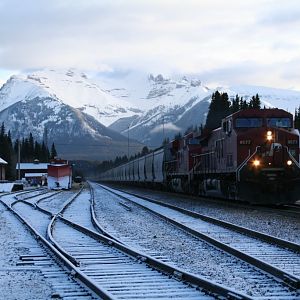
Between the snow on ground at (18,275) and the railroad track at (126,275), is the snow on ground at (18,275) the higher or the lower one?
the lower one

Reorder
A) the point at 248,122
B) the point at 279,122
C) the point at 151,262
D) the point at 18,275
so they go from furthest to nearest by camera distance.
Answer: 1. the point at 279,122
2. the point at 248,122
3. the point at 151,262
4. the point at 18,275

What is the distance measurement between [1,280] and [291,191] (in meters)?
15.7

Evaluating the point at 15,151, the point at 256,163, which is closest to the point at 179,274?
the point at 256,163

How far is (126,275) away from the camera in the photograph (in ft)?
30.0

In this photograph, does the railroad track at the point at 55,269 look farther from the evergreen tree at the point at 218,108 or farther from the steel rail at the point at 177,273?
the evergreen tree at the point at 218,108

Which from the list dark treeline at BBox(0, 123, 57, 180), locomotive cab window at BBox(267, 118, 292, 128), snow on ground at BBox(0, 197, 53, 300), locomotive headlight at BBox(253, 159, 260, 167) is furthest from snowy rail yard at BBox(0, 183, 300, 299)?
dark treeline at BBox(0, 123, 57, 180)

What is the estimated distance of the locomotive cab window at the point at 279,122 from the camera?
24.8m

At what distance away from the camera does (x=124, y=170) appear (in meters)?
83.6

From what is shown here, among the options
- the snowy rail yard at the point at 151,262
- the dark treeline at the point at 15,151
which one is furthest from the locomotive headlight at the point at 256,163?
the dark treeline at the point at 15,151

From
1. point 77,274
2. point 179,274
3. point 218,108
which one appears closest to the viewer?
point 179,274

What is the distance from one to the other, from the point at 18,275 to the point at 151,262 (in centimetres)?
231

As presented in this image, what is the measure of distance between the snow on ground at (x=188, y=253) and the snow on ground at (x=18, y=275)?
2.44m

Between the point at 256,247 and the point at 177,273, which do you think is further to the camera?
the point at 256,247

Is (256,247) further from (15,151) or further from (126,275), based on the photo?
(15,151)
